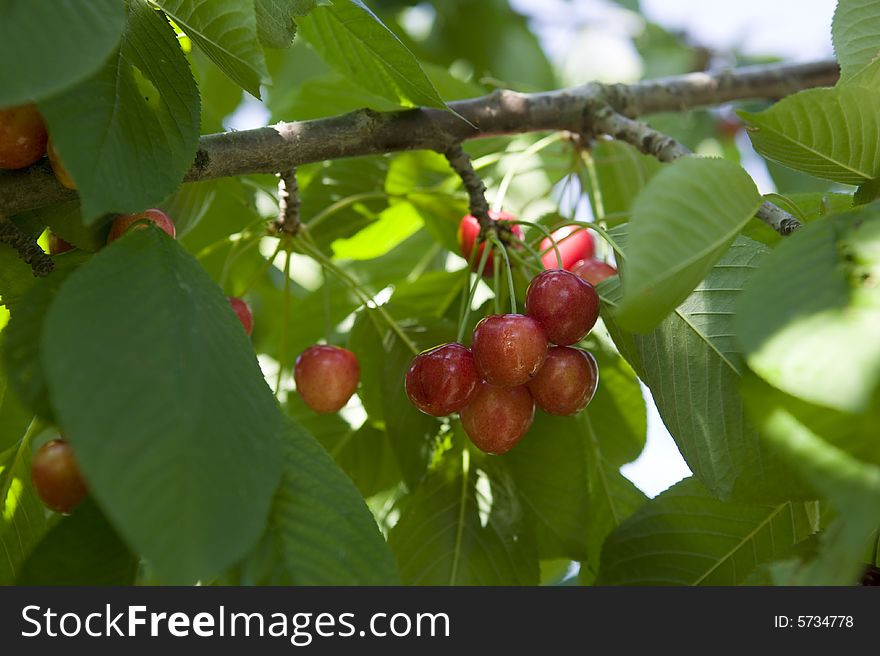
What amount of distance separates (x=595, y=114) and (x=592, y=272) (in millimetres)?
328

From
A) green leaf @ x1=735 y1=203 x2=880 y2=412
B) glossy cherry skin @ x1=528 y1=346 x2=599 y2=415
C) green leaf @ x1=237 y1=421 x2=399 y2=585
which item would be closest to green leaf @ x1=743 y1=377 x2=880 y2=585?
green leaf @ x1=735 y1=203 x2=880 y2=412

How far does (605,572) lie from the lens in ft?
4.39

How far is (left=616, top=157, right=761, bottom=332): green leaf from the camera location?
2.52 ft

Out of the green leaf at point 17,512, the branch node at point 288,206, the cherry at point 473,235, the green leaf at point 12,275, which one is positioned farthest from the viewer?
the cherry at point 473,235

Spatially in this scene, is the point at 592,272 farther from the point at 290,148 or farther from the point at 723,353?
the point at 290,148

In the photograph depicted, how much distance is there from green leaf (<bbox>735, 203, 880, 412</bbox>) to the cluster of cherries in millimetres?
306

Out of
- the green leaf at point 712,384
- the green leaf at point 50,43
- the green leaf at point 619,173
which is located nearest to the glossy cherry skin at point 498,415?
the green leaf at point 712,384

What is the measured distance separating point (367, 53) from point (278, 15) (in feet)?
0.59

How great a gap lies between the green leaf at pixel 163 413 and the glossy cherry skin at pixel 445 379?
0.30 m

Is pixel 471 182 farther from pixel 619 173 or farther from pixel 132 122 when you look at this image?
pixel 619 173

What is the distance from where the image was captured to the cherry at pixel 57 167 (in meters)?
0.94

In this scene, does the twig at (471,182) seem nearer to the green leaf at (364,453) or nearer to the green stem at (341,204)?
the green stem at (341,204)

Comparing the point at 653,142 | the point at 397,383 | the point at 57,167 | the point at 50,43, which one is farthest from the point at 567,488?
the point at 50,43

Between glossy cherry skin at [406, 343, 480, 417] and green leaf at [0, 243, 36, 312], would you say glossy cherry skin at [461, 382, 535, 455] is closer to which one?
glossy cherry skin at [406, 343, 480, 417]
